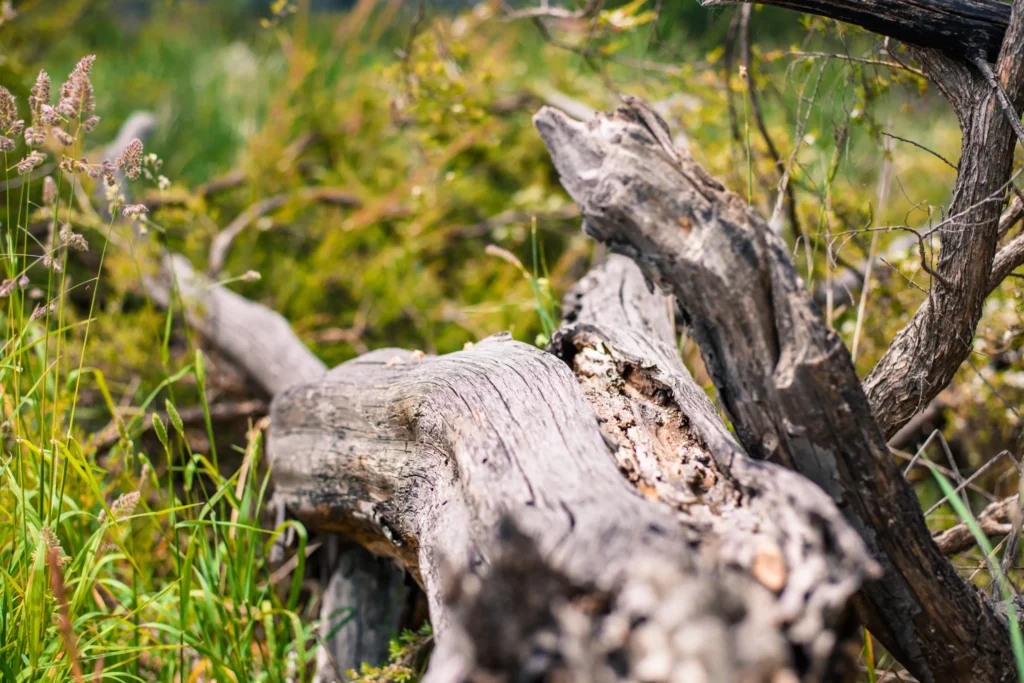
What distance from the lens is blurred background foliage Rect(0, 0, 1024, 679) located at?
2.55 metres

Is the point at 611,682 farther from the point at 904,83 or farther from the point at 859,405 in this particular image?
the point at 904,83

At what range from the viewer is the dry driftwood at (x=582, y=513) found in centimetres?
78

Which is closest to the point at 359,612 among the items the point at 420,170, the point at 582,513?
the point at 582,513

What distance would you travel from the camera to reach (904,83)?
1.79 metres

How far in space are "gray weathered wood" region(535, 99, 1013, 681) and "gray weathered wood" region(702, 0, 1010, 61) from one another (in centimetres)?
43

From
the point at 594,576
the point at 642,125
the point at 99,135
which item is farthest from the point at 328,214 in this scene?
the point at 594,576

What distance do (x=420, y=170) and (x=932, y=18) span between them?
323 cm

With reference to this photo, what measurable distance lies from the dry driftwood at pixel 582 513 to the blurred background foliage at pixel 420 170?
0.68 metres

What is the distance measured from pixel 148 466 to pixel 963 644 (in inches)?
64.3

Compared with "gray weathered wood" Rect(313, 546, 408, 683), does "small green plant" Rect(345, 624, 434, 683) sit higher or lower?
higher

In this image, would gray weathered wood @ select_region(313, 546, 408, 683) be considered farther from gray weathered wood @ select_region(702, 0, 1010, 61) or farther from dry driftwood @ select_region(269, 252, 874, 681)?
gray weathered wood @ select_region(702, 0, 1010, 61)

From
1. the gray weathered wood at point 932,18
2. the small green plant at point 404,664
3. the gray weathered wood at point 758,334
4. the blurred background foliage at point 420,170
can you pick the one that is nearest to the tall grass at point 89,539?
the small green plant at point 404,664

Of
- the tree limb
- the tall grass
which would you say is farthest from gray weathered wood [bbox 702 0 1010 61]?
the tall grass

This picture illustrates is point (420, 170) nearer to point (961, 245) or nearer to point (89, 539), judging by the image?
point (89, 539)
